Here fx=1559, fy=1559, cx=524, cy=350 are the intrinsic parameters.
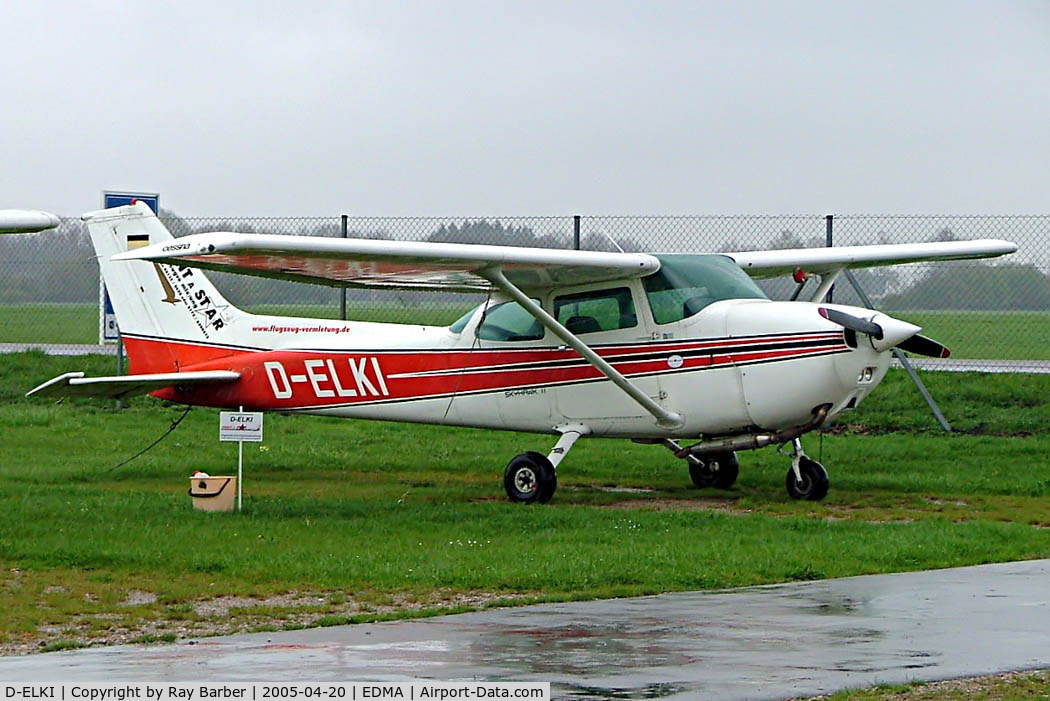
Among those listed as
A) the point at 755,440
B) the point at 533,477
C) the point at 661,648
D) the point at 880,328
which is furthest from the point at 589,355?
the point at 661,648

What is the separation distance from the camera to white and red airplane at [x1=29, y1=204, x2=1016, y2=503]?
13.8 metres

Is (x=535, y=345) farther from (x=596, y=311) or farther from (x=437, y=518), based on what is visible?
(x=437, y=518)

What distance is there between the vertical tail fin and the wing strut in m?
4.04

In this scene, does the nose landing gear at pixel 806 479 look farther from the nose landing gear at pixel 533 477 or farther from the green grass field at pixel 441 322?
the green grass field at pixel 441 322

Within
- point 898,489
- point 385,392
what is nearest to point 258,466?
point 385,392

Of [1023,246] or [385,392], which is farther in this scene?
[1023,246]

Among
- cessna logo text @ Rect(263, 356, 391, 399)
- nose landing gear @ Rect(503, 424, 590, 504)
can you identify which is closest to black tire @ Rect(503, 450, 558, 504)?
nose landing gear @ Rect(503, 424, 590, 504)

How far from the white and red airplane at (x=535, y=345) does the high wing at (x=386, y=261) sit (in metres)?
0.02

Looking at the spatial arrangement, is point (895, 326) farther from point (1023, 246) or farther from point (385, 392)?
point (1023, 246)

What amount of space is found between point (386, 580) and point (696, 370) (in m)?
5.29

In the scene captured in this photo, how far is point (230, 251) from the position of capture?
12039 millimetres

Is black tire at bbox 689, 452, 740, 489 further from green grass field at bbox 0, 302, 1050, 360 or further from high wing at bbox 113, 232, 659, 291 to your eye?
green grass field at bbox 0, 302, 1050, 360

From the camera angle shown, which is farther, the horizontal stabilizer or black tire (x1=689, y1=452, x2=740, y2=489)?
black tire (x1=689, y1=452, x2=740, y2=489)

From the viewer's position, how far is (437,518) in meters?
13.2
